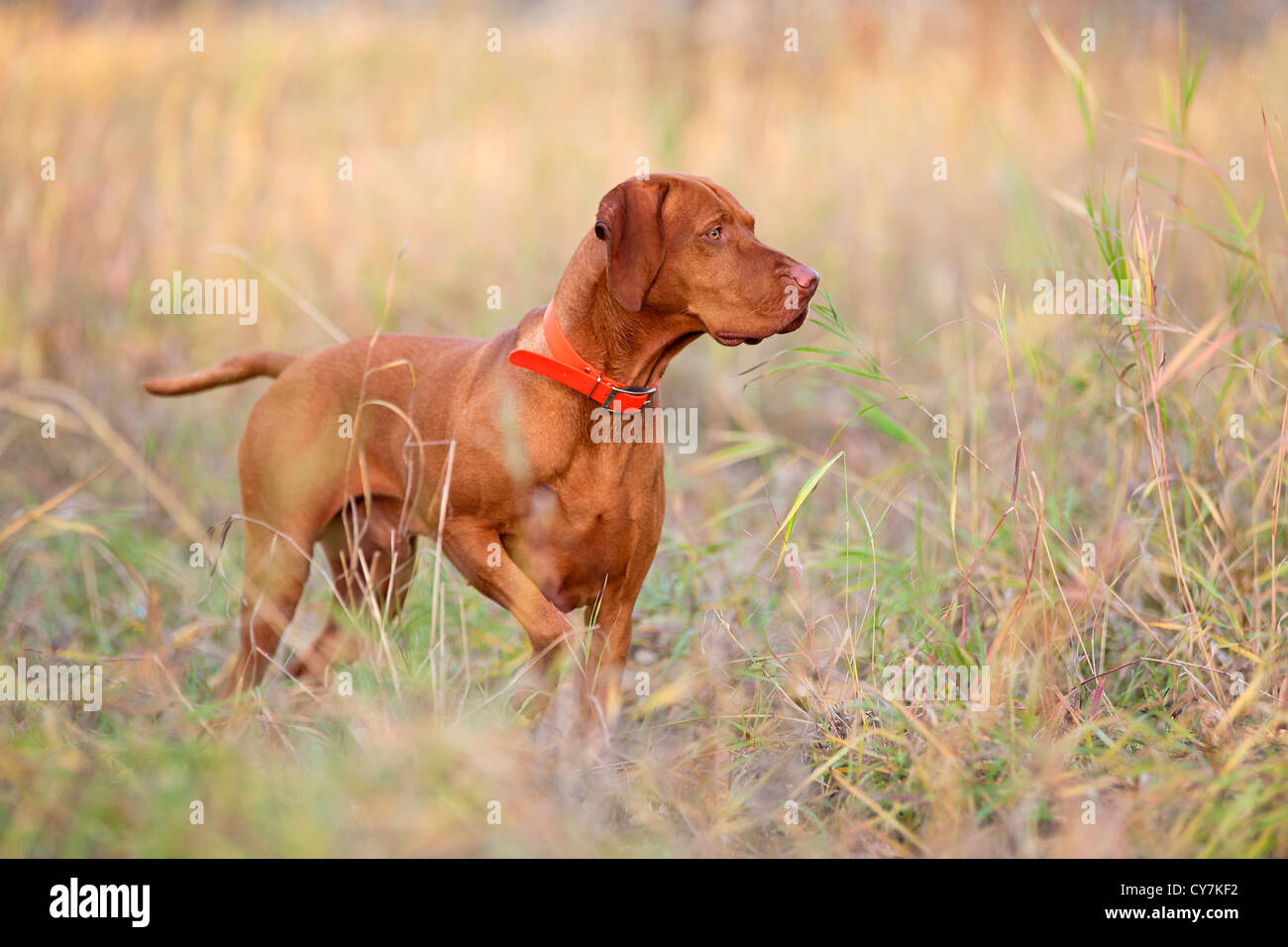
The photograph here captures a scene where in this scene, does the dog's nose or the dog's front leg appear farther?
the dog's front leg

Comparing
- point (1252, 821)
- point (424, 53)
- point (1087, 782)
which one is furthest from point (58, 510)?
point (424, 53)

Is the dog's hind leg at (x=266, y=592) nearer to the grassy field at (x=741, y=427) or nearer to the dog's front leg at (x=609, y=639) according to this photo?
the grassy field at (x=741, y=427)

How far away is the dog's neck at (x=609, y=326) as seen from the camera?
3.31m

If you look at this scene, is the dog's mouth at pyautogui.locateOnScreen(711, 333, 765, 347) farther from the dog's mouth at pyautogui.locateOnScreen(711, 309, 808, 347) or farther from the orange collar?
the orange collar

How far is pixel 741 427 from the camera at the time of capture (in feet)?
21.7

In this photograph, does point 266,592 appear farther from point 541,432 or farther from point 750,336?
point 750,336

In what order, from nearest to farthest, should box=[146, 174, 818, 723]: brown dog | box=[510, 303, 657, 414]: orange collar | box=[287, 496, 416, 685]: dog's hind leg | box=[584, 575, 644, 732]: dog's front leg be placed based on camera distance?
box=[146, 174, 818, 723]: brown dog < box=[510, 303, 657, 414]: orange collar < box=[584, 575, 644, 732]: dog's front leg < box=[287, 496, 416, 685]: dog's hind leg

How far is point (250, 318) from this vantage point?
7180 millimetres

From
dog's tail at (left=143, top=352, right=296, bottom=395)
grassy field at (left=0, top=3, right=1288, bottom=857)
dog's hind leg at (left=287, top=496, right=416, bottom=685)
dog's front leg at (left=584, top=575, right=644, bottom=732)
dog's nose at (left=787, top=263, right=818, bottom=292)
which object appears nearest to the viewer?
grassy field at (left=0, top=3, right=1288, bottom=857)

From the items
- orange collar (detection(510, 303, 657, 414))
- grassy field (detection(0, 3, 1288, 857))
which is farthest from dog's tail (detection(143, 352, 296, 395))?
orange collar (detection(510, 303, 657, 414))

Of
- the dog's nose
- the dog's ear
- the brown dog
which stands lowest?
the brown dog

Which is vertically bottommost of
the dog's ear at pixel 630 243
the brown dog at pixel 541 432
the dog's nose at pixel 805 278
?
the brown dog at pixel 541 432

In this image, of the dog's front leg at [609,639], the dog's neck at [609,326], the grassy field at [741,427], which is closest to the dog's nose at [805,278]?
the dog's neck at [609,326]

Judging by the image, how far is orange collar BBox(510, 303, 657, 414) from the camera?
3.33m
